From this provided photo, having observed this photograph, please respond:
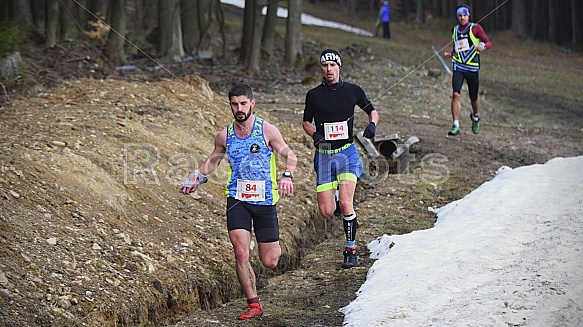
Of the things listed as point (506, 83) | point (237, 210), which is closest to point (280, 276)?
point (237, 210)

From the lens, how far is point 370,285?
834 centimetres

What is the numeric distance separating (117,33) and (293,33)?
18.9 feet

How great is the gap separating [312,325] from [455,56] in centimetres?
827

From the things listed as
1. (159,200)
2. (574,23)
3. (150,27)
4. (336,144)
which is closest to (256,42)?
(150,27)

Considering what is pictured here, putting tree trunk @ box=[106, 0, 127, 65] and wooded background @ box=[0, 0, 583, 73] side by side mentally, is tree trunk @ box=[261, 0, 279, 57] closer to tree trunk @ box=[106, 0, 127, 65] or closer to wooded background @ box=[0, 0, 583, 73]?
wooded background @ box=[0, 0, 583, 73]

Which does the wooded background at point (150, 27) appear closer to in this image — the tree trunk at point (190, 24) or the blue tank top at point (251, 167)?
the tree trunk at point (190, 24)

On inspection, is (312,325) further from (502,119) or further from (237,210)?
(502,119)

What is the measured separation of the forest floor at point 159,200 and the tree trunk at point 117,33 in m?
0.73

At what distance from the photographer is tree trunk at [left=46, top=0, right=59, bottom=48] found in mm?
19594

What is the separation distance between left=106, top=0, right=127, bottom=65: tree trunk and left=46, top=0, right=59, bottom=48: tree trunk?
4.24ft

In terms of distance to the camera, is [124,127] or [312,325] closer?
[312,325]

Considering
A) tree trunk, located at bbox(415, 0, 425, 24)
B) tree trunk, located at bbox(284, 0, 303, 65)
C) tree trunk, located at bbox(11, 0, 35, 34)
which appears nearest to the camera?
tree trunk, located at bbox(11, 0, 35, 34)

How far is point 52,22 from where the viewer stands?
65.6 feet

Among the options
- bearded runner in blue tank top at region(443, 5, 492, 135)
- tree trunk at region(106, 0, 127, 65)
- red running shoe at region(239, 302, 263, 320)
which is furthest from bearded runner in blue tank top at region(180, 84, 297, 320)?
tree trunk at region(106, 0, 127, 65)
